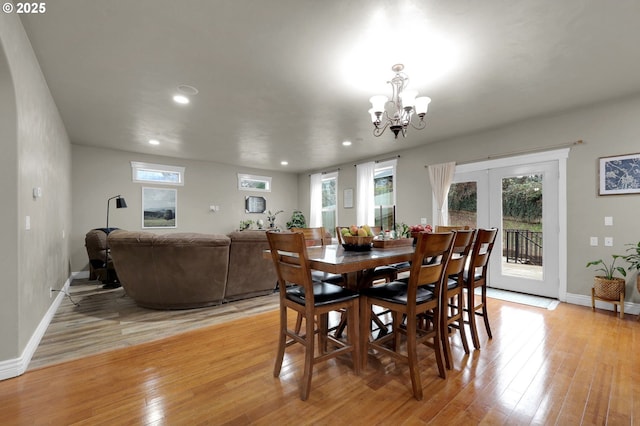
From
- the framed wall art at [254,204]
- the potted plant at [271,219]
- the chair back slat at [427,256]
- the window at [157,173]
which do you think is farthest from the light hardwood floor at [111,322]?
the potted plant at [271,219]

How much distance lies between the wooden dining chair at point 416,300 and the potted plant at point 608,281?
8.94 feet

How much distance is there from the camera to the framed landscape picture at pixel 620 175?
129 inches

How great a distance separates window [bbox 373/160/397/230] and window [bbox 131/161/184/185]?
4588 millimetres

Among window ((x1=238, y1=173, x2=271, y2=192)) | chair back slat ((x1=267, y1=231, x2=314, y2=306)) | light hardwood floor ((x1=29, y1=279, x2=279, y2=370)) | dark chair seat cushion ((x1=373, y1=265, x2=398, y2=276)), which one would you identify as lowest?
light hardwood floor ((x1=29, y1=279, x2=279, y2=370))

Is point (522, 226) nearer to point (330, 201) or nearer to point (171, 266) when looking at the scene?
point (330, 201)

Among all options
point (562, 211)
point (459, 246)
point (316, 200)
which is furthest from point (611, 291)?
point (316, 200)

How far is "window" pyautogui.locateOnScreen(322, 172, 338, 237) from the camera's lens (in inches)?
294

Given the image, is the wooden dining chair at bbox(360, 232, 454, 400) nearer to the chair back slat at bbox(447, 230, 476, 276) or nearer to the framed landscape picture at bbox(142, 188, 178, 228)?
the chair back slat at bbox(447, 230, 476, 276)

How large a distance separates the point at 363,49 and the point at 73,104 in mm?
3698

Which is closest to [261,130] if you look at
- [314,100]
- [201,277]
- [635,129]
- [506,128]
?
[314,100]

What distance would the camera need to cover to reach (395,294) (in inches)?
78.1

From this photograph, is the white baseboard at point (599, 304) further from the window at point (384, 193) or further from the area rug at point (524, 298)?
the window at point (384, 193)

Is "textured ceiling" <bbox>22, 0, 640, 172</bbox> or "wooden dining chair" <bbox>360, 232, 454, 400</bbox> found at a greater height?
"textured ceiling" <bbox>22, 0, 640, 172</bbox>

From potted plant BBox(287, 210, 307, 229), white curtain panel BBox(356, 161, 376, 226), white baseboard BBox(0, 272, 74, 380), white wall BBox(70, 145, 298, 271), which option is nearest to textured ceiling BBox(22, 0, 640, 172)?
white wall BBox(70, 145, 298, 271)
